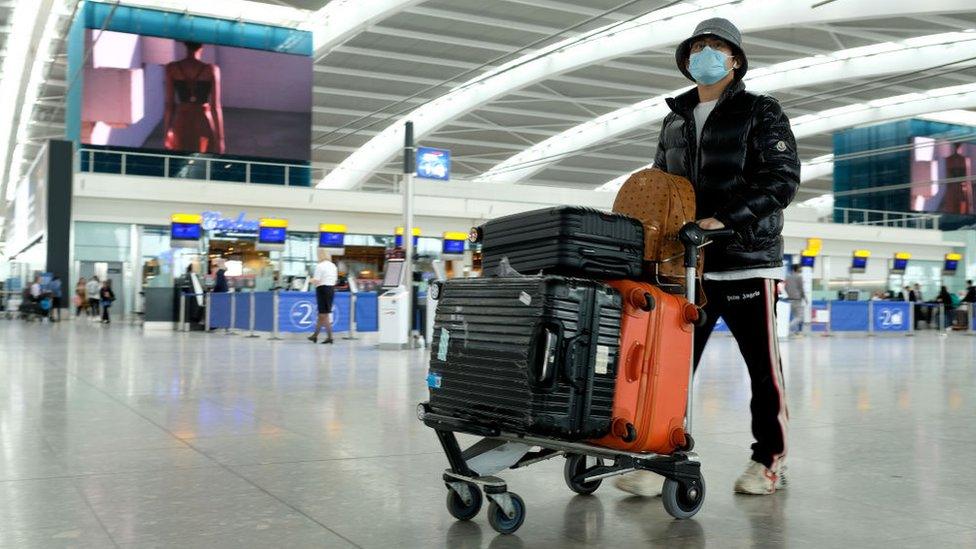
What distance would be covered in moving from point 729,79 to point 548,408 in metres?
1.50

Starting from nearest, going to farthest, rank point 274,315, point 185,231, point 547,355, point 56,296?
1. point 547,355
2. point 274,315
3. point 185,231
4. point 56,296

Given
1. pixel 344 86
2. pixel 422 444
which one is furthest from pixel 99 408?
pixel 344 86

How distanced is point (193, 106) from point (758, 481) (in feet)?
97.0

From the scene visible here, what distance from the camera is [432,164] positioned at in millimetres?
21844

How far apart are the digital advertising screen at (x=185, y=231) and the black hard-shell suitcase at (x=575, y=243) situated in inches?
953

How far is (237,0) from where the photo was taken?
32188 millimetres

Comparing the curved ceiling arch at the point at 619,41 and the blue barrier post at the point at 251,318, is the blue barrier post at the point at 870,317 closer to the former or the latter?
the curved ceiling arch at the point at 619,41

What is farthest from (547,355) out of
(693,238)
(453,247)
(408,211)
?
(453,247)

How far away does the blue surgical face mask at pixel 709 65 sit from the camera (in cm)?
337

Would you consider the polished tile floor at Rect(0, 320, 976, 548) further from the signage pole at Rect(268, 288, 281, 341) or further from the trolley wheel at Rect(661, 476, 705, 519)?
the signage pole at Rect(268, 288, 281, 341)

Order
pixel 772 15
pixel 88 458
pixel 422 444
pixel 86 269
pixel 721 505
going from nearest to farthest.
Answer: pixel 721 505, pixel 88 458, pixel 422 444, pixel 772 15, pixel 86 269

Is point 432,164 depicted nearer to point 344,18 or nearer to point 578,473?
point 344,18

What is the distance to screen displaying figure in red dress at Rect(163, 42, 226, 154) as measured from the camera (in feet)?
99.0

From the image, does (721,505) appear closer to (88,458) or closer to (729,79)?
(729,79)
